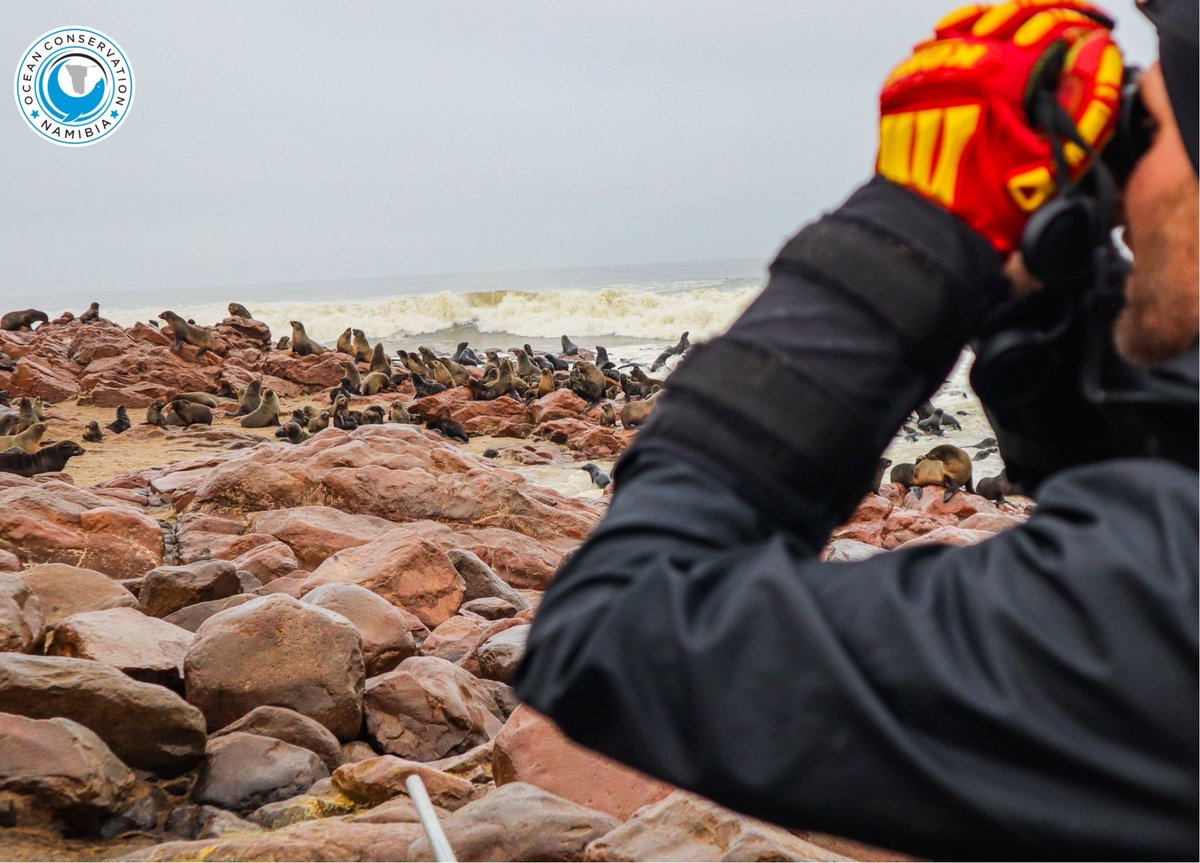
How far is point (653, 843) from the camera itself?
253cm

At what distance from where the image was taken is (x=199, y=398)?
1736 cm

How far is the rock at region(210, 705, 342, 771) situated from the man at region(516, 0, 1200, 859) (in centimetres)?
304

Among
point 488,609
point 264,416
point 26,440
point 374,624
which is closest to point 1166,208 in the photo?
point 374,624

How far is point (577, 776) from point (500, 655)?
1613 millimetres

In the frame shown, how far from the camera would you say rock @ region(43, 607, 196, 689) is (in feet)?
12.8

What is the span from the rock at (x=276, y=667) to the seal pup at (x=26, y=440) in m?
8.74

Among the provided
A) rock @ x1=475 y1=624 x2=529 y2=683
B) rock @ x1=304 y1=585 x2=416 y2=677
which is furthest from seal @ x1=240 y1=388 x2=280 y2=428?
rock @ x1=475 y1=624 x2=529 y2=683

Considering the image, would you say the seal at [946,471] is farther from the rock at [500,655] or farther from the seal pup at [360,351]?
the seal pup at [360,351]

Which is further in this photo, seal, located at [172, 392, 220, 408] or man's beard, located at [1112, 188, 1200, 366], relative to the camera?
seal, located at [172, 392, 220, 408]

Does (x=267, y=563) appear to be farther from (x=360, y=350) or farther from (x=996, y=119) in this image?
(x=360, y=350)

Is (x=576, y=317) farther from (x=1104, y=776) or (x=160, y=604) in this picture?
(x=1104, y=776)

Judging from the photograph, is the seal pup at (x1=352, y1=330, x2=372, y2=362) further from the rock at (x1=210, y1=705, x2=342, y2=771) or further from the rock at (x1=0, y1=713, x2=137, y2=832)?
the rock at (x1=0, y1=713, x2=137, y2=832)

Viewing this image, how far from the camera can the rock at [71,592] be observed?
15.3 ft

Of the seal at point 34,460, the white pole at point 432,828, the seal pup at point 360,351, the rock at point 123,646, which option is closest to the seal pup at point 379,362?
the seal pup at point 360,351
